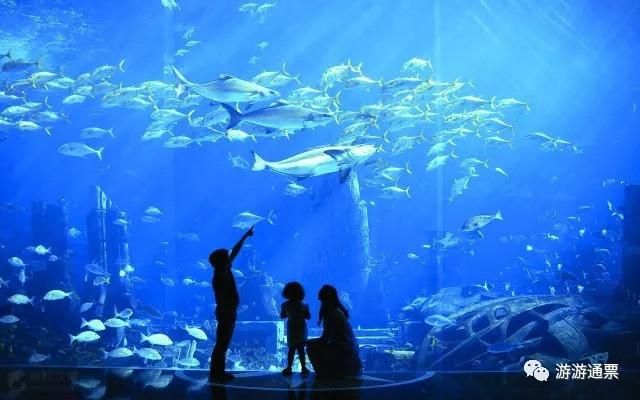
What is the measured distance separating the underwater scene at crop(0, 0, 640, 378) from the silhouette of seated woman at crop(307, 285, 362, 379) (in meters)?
2.20

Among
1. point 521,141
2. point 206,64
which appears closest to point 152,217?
point 206,64

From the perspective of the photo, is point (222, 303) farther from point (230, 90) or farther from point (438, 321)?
point (438, 321)

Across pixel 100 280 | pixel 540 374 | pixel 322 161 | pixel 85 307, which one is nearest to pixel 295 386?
pixel 540 374

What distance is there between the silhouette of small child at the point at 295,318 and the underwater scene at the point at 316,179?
2.16 m

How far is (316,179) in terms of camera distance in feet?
53.6

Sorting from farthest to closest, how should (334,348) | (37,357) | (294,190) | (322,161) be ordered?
(294,190)
(37,357)
(322,161)
(334,348)

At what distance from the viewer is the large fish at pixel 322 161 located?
286 inches

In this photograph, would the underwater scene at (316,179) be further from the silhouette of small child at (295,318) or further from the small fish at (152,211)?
the silhouette of small child at (295,318)

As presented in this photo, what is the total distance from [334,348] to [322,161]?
3563 mm

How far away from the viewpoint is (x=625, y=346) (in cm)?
842

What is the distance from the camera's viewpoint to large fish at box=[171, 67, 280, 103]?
815 centimetres

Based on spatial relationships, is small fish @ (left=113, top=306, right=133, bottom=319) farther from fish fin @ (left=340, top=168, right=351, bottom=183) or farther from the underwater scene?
fish fin @ (left=340, top=168, right=351, bottom=183)

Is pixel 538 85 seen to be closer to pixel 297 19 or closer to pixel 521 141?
pixel 521 141

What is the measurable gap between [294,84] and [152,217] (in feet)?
52.9
